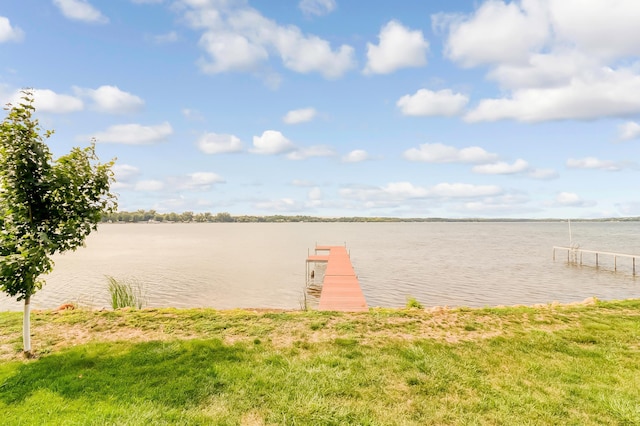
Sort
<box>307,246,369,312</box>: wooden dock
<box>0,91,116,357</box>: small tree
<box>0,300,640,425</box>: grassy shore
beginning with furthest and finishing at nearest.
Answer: <box>307,246,369,312</box>: wooden dock → <box>0,91,116,357</box>: small tree → <box>0,300,640,425</box>: grassy shore

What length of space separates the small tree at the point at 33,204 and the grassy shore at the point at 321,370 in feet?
5.65

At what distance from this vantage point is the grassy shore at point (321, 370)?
4.49m

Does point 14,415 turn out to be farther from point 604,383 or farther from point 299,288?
point 299,288

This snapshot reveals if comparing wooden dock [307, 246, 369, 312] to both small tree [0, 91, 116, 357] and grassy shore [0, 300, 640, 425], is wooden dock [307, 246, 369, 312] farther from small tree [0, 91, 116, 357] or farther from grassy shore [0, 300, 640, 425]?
small tree [0, 91, 116, 357]

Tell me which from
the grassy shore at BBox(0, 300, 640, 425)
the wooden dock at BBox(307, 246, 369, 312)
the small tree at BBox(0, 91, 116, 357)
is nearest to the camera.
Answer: the grassy shore at BBox(0, 300, 640, 425)

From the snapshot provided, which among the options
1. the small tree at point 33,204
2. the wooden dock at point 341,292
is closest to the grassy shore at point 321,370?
the small tree at point 33,204

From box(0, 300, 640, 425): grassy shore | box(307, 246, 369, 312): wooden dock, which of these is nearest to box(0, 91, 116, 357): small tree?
box(0, 300, 640, 425): grassy shore

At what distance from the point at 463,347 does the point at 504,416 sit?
7.43 feet

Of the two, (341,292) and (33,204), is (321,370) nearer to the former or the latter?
(33,204)

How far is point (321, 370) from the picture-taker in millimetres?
5621

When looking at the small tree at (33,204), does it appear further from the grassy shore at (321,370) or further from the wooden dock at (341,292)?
the wooden dock at (341,292)

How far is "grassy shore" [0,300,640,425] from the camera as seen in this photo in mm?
4488

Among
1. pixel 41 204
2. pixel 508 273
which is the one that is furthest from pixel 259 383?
pixel 508 273

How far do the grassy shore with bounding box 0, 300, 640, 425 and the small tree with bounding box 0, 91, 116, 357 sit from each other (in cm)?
172
